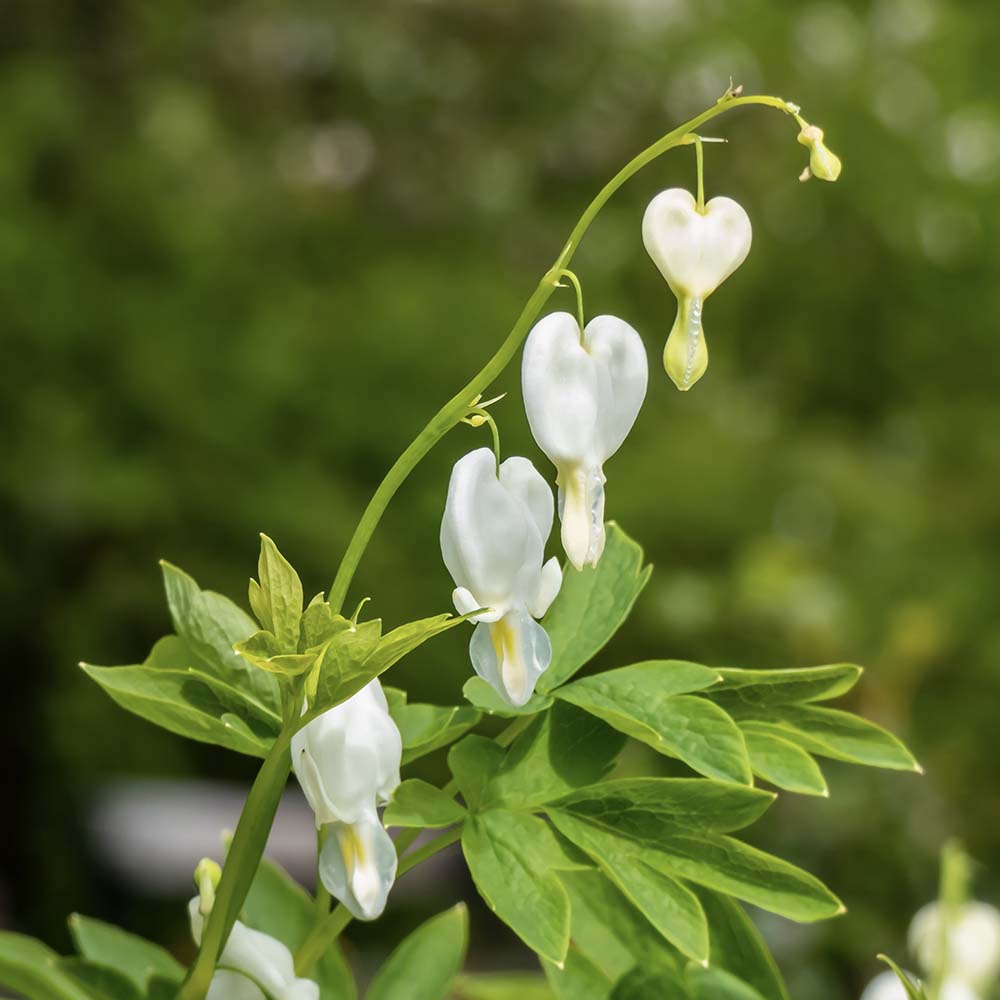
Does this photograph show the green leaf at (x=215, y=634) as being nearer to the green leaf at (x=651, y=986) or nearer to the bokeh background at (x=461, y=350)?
the green leaf at (x=651, y=986)

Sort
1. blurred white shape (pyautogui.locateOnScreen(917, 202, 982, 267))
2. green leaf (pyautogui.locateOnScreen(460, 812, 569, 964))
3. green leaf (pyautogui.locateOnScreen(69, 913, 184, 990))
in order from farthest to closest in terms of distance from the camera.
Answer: blurred white shape (pyautogui.locateOnScreen(917, 202, 982, 267)), green leaf (pyautogui.locateOnScreen(69, 913, 184, 990)), green leaf (pyautogui.locateOnScreen(460, 812, 569, 964))

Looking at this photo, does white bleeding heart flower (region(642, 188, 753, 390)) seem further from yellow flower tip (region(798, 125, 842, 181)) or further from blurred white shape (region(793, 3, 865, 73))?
blurred white shape (region(793, 3, 865, 73))

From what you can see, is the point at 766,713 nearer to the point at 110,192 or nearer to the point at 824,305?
the point at 110,192

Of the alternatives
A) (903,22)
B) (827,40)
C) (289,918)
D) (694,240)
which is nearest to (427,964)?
(289,918)

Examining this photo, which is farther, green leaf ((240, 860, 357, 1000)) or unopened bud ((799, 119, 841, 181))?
green leaf ((240, 860, 357, 1000))

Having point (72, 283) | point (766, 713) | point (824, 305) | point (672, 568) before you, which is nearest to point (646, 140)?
point (824, 305)

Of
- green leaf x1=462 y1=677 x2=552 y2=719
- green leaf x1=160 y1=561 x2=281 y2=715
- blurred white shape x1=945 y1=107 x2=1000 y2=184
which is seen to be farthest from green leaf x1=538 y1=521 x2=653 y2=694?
blurred white shape x1=945 y1=107 x2=1000 y2=184

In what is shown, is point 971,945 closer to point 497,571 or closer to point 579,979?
point 579,979
